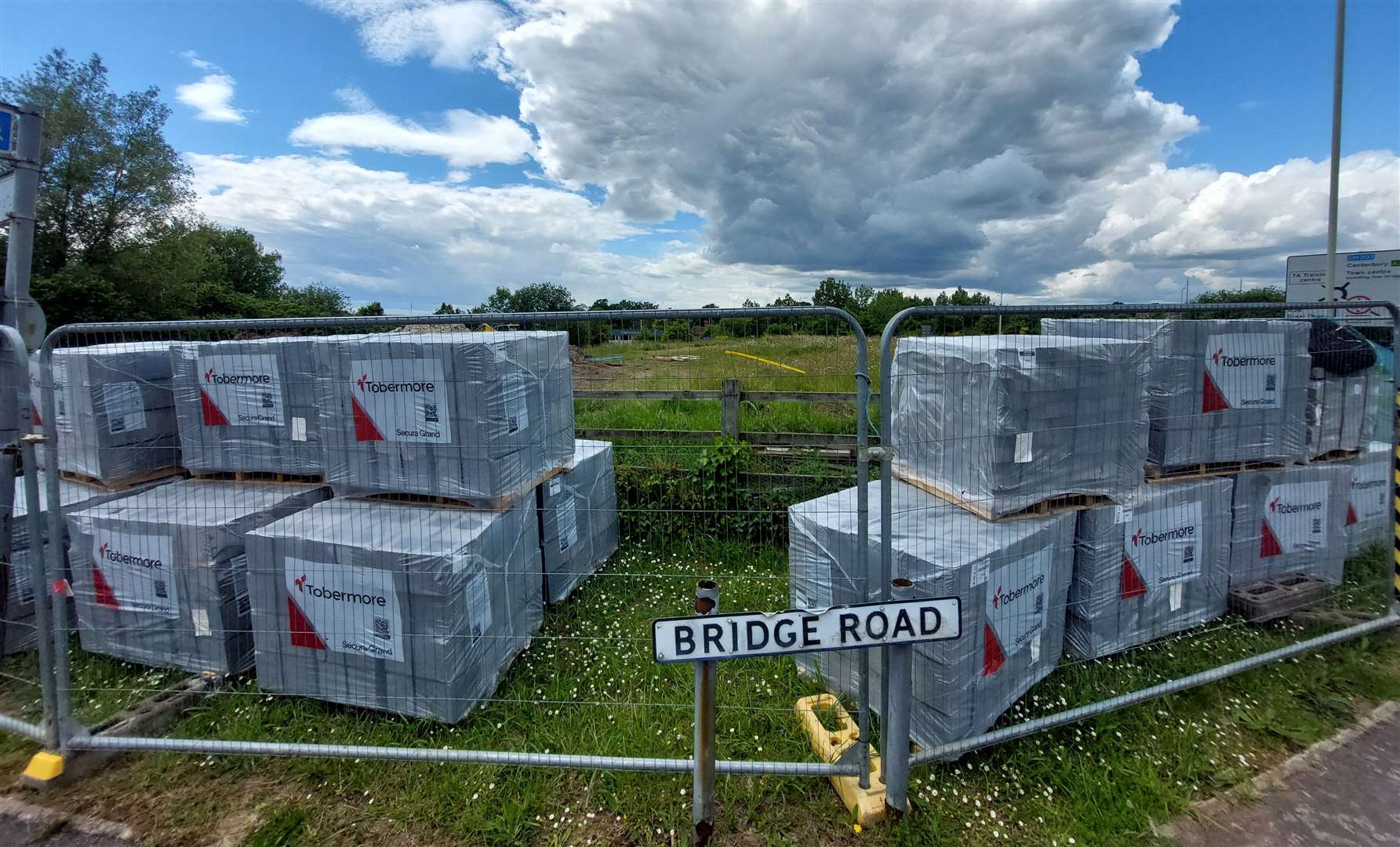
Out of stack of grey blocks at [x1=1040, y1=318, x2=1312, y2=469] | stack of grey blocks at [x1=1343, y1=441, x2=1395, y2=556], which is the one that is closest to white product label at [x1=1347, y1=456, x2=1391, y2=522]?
stack of grey blocks at [x1=1343, y1=441, x2=1395, y2=556]

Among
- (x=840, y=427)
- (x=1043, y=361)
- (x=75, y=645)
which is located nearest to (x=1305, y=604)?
(x=1043, y=361)

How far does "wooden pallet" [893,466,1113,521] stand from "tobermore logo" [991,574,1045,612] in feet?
1.17

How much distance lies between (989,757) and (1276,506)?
3291 mm

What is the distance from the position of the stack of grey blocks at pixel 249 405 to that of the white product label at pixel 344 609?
0.80 meters

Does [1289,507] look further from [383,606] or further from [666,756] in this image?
[383,606]

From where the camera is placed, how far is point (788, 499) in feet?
17.8

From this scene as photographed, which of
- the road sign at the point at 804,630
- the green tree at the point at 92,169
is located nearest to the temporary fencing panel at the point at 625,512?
the road sign at the point at 804,630

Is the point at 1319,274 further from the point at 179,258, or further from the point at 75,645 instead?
the point at 179,258

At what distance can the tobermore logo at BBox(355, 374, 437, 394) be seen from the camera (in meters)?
3.48

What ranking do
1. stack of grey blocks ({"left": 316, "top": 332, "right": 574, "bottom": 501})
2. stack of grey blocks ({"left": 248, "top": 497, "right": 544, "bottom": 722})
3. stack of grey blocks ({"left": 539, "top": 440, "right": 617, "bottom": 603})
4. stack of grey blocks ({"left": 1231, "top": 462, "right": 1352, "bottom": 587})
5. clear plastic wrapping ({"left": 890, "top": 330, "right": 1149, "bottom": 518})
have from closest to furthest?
1. stack of grey blocks ({"left": 248, "top": 497, "right": 544, "bottom": 722})
2. clear plastic wrapping ({"left": 890, "top": 330, "right": 1149, "bottom": 518})
3. stack of grey blocks ({"left": 316, "top": 332, "right": 574, "bottom": 501})
4. stack of grey blocks ({"left": 1231, "top": 462, "right": 1352, "bottom": 587})
5. stack of grey blocks ({"left": 539, "top": 440, "right": 617, "bottom": 603})

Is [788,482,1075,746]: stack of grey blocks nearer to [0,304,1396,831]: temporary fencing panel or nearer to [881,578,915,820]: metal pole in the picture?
[0,304,1396,831]: temporary fencing panel

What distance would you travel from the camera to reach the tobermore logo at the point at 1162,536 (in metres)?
3.81

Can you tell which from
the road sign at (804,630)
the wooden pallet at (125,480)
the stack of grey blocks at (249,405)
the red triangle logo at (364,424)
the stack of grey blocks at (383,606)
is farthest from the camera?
the wooden pallet at (125,480)

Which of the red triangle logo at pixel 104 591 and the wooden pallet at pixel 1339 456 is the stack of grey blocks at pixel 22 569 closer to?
the red triangle logo at pixel 104 591
